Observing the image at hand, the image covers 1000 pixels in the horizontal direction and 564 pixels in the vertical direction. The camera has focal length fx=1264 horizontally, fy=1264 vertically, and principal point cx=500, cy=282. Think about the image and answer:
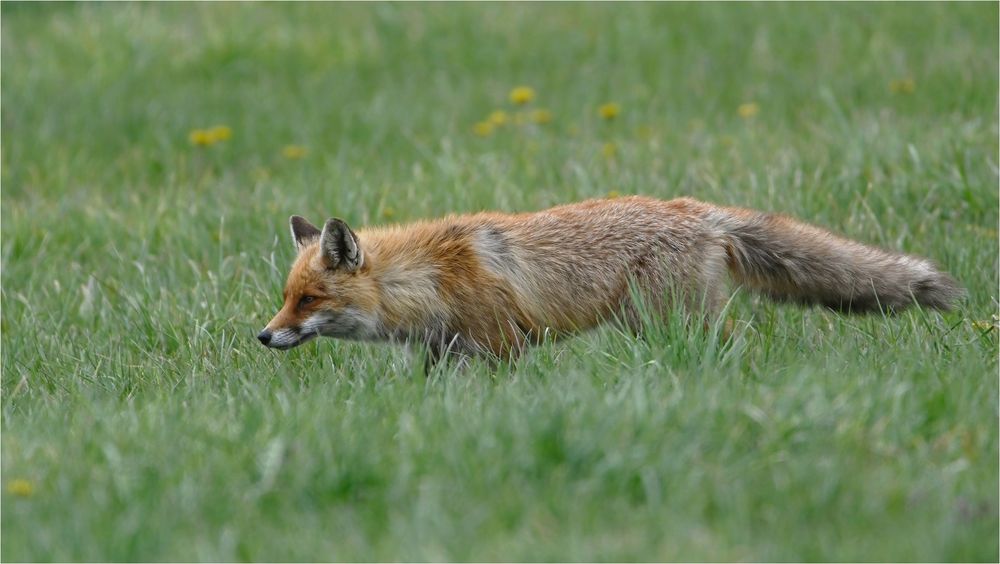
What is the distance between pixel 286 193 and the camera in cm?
941

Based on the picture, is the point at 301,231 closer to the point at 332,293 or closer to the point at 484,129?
the point at 332,293

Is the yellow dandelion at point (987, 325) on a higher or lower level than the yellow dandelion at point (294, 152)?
higher

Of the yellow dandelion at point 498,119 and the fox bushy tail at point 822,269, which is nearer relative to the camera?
the fox bushy tail at point 822,269

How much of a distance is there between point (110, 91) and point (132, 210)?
10.0 ft

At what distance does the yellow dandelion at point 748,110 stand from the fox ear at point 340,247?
5.66 meters

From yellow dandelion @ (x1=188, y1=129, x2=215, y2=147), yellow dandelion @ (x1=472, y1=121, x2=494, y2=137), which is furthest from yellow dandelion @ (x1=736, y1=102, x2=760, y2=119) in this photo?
yellow dandelion @ (x1=188, y1=129, x2=215, y2=147)

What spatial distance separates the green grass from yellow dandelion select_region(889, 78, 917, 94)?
33mm

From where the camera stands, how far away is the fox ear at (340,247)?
20.0 feet

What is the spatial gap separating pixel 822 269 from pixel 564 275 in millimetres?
1272

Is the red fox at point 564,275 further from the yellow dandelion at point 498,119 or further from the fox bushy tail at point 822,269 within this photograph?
the yellow dandelion at point 498,119

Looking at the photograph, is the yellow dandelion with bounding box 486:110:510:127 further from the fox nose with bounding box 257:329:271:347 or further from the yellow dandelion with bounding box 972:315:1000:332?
the yellow dandelion with bounding box 972:315:1000:332

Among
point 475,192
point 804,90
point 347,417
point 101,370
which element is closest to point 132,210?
point 475,192

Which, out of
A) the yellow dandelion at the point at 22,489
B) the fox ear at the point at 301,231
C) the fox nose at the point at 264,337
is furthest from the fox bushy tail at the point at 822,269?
the yellow dandelion at the point at 22,489

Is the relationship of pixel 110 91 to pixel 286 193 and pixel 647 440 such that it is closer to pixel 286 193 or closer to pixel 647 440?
pixel 286 193
